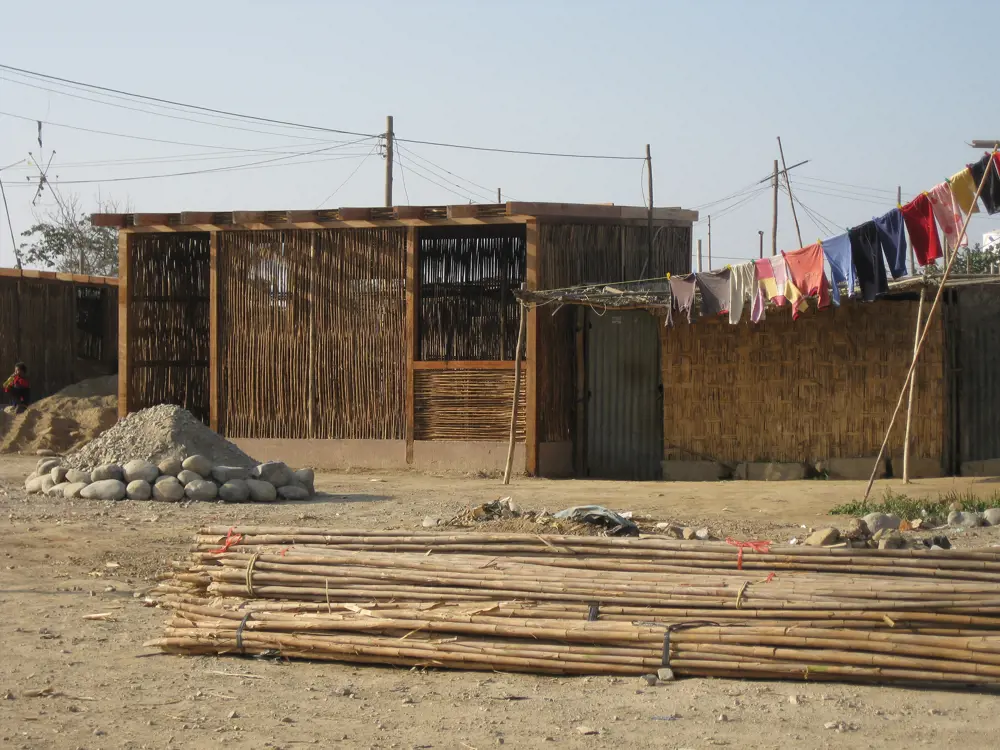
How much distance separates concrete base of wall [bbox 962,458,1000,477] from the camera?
45.5 feet

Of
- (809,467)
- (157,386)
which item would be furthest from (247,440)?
(809,467)

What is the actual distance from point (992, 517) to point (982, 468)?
172 inches

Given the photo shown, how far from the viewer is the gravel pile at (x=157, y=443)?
44.5 ft

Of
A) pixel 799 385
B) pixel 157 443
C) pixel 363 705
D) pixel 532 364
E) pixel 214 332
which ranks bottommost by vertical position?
pixel 363 705

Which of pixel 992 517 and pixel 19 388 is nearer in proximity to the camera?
pixel 992 517

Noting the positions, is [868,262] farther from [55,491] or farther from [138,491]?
[55,491]

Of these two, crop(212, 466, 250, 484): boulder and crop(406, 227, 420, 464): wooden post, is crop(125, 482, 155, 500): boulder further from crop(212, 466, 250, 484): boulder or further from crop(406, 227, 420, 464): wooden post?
crop(406, 227, 420, 464): wooden post

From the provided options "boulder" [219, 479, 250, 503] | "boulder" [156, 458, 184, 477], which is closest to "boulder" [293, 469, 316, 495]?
"boulder" [219, 479, 250, 503]

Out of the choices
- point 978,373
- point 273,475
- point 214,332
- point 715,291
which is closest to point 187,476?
point 273,475

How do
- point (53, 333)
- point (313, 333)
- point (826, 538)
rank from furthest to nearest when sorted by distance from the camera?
point (53, 333) → point (313, 333) → point (826, 538)

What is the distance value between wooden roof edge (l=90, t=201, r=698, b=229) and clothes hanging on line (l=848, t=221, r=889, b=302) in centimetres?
447

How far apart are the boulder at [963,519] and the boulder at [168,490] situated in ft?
24.5

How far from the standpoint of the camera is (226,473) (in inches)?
517

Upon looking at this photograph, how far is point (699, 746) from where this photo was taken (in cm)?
484
